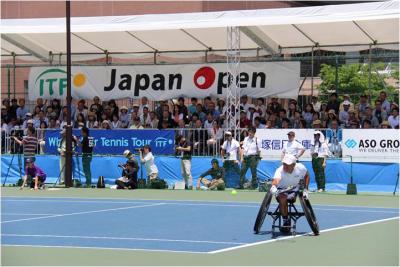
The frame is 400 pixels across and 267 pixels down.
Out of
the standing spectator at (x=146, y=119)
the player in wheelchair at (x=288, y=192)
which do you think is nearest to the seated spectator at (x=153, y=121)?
the standing spectator at (x=146, y=119)

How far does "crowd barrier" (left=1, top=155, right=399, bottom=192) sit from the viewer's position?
26422 millimetres

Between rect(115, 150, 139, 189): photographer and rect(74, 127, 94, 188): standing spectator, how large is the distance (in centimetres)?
144

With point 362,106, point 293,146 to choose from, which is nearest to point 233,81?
point 362,106

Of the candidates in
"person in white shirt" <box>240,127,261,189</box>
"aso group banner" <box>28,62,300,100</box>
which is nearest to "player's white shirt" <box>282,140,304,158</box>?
"person in white shirt" <box>240,127,261,189</box>

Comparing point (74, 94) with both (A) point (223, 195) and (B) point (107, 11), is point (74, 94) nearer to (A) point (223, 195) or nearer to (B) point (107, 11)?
(A) point (223, 195)

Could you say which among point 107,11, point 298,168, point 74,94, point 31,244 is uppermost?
point 107,11

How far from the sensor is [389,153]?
2656 cm

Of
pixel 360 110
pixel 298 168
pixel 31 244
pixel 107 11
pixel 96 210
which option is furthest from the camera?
pixel 107 11

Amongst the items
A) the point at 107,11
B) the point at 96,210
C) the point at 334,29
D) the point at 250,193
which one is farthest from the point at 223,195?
the point at 107,11

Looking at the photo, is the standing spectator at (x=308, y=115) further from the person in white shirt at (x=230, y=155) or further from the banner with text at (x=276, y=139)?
the person in white shirt at (x=230, y=155)

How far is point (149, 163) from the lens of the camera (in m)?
29.2

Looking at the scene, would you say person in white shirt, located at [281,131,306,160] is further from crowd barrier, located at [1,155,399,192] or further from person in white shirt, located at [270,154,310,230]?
person in white shirt, located at [270,154,310,230]

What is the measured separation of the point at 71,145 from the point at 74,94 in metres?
6.30

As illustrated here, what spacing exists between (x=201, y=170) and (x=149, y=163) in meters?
1.63
